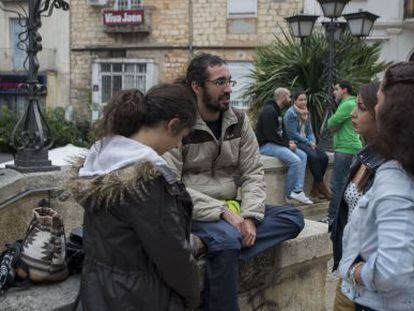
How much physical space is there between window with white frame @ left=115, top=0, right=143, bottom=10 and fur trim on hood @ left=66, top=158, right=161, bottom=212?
22.6 metres

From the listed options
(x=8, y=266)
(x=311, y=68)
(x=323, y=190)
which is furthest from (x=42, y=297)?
(x=311, y=68)

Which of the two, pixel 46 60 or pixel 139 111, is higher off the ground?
pixel 139 111

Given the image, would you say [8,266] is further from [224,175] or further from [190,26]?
[190,26]

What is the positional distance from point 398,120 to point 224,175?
62.3 inches

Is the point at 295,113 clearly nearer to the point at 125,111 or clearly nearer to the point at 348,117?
the point at 348,117

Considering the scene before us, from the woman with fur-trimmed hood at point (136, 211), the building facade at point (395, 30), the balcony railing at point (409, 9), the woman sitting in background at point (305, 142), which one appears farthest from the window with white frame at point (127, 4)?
the woman with fur-trimmed hood at point (136, 211)

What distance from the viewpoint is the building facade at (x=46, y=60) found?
25281mm

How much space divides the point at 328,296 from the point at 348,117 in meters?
3.29

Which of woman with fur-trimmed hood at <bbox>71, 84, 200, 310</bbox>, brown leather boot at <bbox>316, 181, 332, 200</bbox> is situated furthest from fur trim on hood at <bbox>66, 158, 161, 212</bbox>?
brown leather boot at <bbox>316, 181, 332, 200</bbox>

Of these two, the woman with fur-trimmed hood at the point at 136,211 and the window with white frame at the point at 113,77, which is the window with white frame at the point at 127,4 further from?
the woman with fur-trimmed hood at the point at 136,211

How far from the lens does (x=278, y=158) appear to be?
7.74 meters

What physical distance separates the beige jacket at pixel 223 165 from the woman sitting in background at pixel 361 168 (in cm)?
48

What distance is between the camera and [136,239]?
7.14 ft

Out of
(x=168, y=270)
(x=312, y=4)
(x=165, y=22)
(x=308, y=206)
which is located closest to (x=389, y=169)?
(x=168, y=270)
